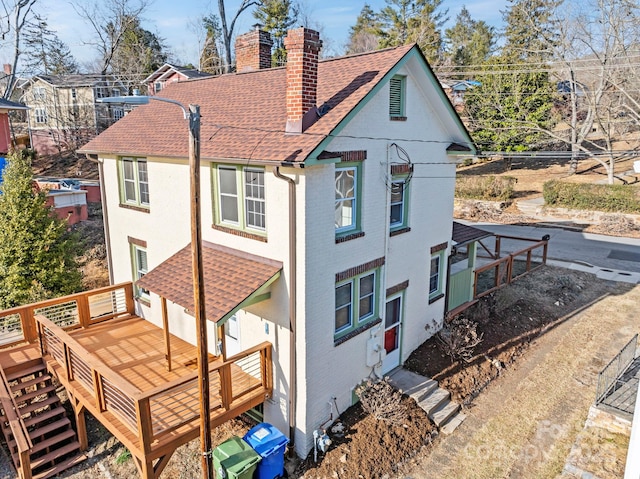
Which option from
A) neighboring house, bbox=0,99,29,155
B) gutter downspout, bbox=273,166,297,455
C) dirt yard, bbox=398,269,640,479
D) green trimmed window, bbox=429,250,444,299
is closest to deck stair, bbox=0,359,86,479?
gutter downspout, bbox=273,166,297,455

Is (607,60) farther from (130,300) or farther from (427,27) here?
(130,300)

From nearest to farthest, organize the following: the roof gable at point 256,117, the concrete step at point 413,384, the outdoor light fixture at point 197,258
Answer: the outdoor light fixture at point 197,258
the roof gable at point 256,117
the concrete step at point 413,384

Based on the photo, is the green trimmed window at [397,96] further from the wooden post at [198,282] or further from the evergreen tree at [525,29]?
the evergreen tree at [525,29]

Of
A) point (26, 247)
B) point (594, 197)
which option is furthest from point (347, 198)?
point (594, 197)

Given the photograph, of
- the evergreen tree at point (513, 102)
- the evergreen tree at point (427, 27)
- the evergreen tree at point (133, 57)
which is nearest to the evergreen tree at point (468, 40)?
the evergreen tree at point (427, 27)

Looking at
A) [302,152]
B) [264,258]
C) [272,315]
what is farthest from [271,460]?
[302,152]

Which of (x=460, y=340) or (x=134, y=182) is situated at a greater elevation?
(x=134, y=182)

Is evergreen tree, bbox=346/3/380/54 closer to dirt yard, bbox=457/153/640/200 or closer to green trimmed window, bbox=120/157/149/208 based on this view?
dirt yard, bbox=457/153/640/200
